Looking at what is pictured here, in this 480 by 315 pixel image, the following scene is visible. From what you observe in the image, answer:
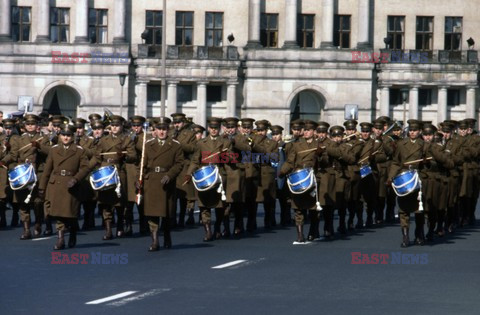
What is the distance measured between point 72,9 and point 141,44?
408 cm

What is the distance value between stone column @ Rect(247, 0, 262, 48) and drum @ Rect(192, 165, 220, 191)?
154 ft

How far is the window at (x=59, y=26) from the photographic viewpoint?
2721 inches

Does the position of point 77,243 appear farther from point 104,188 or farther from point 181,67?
point 181,67

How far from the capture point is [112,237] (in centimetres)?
2308

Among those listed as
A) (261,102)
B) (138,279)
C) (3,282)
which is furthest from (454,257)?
(261,102)

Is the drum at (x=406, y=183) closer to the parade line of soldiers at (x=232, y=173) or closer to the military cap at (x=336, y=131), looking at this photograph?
the parade line of soldiers at (x=232, y=173)

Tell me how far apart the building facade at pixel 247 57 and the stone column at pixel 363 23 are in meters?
0.05

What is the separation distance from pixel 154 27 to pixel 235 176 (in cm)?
4667

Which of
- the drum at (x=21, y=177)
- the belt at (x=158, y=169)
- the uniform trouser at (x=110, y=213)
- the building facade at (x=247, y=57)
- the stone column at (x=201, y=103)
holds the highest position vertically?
the building facade at (x=247, y=57)

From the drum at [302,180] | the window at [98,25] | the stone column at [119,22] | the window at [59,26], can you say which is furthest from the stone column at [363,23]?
the drum at [302,180]

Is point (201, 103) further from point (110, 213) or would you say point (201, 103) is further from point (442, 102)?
point (110, 213)

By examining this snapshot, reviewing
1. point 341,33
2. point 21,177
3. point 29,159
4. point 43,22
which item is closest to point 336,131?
point 29,159

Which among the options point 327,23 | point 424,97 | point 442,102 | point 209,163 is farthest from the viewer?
point 424,97

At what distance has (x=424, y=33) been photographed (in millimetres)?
72312
